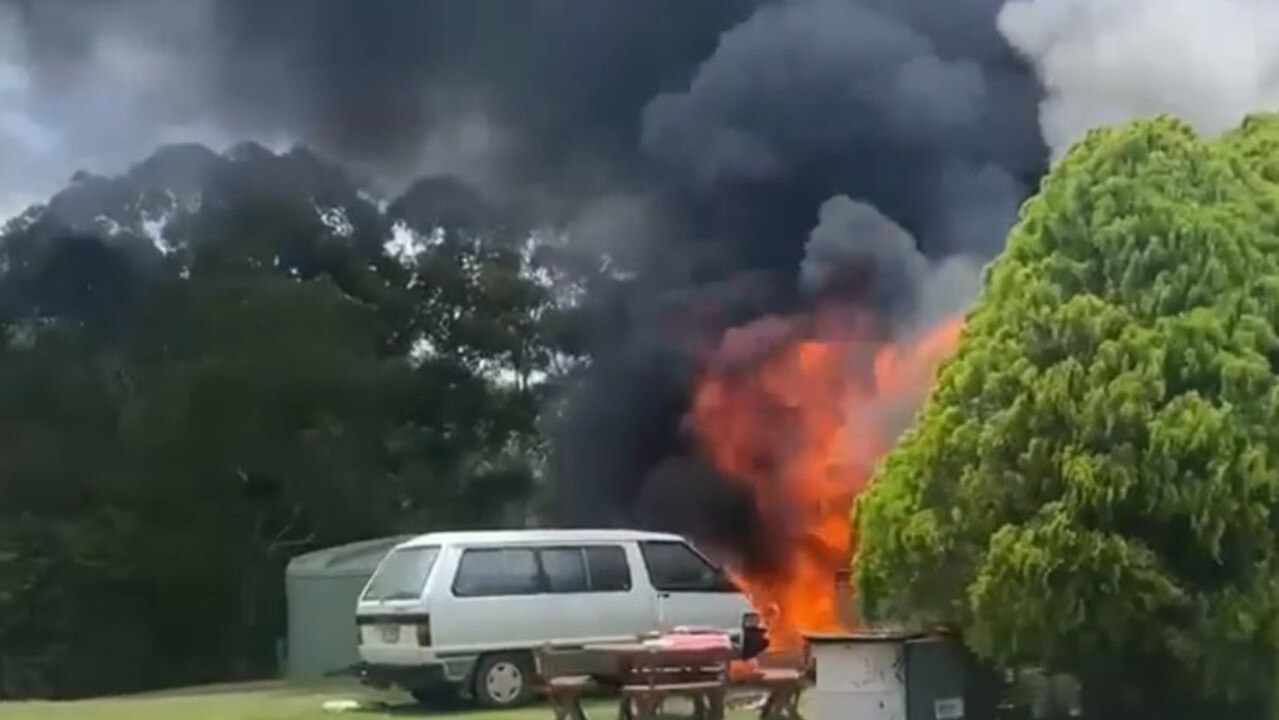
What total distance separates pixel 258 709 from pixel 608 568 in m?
4.03

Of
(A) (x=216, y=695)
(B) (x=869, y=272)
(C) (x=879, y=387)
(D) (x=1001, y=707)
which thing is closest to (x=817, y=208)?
(B) (x=869, y=272)

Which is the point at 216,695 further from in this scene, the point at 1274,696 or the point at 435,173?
the point at 1274,696

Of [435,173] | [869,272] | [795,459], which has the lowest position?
[795,459]

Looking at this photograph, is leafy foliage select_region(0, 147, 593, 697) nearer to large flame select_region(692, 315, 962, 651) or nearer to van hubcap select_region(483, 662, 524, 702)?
large flame select_region(692, 315, 962, 651)

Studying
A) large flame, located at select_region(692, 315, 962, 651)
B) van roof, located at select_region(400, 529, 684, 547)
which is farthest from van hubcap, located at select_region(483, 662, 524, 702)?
large flame, located at select_region(692, 315, 962, 651)

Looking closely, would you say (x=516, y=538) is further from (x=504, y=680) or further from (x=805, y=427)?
(x=805, y=427)

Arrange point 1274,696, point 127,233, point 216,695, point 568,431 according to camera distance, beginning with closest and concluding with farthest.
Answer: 1. point 1274,696
2. point 216,695
3. point 568,431
4. point 127,233

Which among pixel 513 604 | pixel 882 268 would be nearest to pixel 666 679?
pixel 513 604

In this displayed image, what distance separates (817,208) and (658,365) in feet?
11.6

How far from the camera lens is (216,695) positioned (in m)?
27.6

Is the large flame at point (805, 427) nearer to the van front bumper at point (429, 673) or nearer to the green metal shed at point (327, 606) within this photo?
the green metal shed at point (327, 606)

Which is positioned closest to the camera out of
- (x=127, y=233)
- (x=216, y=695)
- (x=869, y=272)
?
(x=216, y=695)

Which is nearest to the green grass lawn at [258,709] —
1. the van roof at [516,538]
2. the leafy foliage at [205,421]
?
the van roof at [516,538]

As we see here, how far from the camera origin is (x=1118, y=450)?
49.6ft
